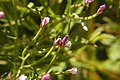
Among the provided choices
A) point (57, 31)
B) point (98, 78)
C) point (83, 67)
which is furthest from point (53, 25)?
point (98, 78)

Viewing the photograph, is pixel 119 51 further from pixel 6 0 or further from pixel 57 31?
pixel 6 0

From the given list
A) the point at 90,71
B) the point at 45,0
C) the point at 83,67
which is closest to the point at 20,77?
the point at 45,0

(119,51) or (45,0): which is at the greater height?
(45,0)

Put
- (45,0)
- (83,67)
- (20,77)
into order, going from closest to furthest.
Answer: (20,77), (45,0), (83,67)

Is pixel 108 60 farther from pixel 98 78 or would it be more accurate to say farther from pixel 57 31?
pixel 57 31

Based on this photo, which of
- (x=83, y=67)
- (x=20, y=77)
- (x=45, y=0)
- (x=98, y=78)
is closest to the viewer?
(x=20, y=77)

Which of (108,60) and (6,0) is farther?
(108,60)
